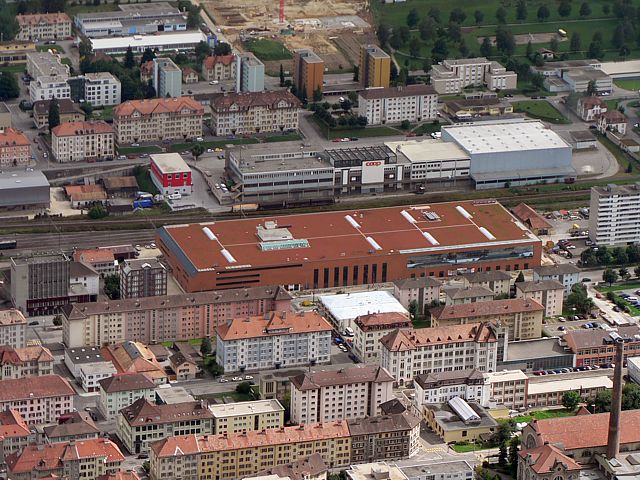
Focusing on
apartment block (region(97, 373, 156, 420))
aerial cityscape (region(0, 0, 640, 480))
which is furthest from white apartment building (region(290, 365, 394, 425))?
apartment block (region(97, 373, 156, 420))

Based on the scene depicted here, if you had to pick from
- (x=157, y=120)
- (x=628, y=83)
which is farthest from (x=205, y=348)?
(x=628, y=83)

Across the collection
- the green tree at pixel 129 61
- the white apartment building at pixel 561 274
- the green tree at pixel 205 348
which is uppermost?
the green tree at pixel 129 61

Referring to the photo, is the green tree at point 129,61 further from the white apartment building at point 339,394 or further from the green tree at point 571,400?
the green tree at point 571,400

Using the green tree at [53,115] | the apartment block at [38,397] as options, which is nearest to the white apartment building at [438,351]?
the apartment block at [38,397]

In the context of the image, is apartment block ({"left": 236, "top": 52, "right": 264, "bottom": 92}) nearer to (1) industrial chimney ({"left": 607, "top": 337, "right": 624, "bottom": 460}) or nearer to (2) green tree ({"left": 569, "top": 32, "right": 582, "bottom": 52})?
(2) green tree ({"left": 569, "top": 32, "right": 582, "bottom": 52})

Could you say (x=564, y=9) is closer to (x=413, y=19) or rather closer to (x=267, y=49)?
(x=413, y=19)

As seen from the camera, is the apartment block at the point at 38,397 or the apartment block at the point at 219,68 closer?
the apartment block at the point at 38,397

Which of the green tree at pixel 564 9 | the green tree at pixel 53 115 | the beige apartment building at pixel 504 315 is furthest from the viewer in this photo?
the green tree at pixel 564 9
